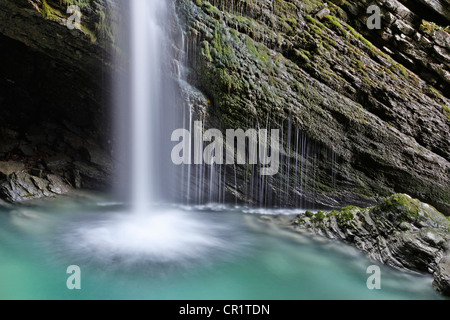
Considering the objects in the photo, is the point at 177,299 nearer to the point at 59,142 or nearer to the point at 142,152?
the point at 142,152

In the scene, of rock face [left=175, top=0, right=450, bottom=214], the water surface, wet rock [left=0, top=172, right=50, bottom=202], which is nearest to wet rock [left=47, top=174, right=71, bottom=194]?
wet rock [left=0, top=172, right=50, bottom=202]

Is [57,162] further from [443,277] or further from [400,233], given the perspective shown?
[443,277]

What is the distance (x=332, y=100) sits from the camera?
9734mm

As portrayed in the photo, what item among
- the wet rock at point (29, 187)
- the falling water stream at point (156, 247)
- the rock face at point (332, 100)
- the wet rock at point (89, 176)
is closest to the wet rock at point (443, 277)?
the falling water stream at point (156, 247)

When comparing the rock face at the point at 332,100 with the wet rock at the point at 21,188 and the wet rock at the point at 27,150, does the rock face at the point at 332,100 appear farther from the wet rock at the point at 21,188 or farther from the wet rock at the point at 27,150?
the wet rock at the point at 27,150

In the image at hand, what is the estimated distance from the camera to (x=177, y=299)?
4.61 m

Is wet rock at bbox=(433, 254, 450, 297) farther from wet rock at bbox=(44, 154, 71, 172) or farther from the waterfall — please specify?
wet rock at bbox=(44, 154, 71, 172)

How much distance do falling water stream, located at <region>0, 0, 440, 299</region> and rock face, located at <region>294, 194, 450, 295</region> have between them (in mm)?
295

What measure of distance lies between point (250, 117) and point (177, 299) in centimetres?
631

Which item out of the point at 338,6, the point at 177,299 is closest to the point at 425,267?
the point at 177,299

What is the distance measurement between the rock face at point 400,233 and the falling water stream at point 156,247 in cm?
30

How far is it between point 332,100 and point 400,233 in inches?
198

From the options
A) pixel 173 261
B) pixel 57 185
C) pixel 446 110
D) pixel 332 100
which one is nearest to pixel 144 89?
pixel 57 185

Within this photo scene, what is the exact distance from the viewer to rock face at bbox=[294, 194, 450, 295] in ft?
19.0
